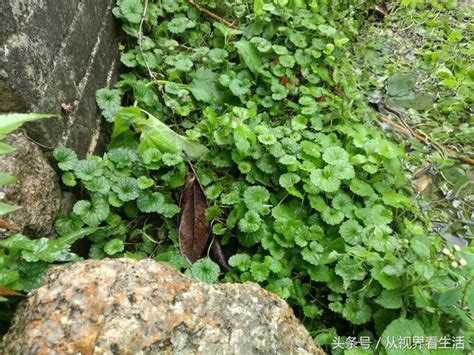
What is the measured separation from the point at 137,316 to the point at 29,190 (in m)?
0.86

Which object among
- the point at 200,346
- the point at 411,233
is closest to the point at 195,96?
the point at 411,233

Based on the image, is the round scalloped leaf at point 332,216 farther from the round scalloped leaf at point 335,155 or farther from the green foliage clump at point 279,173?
the round scalloped leaf at point 335,155

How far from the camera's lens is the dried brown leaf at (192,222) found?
91.0 inches

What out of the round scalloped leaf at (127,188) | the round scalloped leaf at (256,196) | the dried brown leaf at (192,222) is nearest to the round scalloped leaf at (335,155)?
the round scalloped leaf at (256,196)

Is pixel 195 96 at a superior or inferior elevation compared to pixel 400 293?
superior

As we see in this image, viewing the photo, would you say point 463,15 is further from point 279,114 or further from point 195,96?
point 195,96

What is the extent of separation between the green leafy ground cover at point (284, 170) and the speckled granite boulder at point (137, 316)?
30 centimetres

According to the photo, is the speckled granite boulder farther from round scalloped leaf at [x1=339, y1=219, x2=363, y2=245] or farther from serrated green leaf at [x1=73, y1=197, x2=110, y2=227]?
round scalloped leaf at [x1=339, y1=219, x2=363, y2=245]

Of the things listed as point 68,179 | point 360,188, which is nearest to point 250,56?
point 360,188

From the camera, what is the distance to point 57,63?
6.84 ft

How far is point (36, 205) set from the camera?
1.93 m

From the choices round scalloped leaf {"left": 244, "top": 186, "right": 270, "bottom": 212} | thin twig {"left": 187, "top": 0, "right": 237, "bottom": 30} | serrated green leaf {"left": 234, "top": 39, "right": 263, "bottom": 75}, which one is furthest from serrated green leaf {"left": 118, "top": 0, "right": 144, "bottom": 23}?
round scalloped leaf {"left": 244, "top": 186, "right": 270, "bottom": 212}

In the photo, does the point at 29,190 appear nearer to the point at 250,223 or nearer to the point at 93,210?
the point at 93,210

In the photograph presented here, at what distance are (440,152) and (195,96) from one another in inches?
72.2
